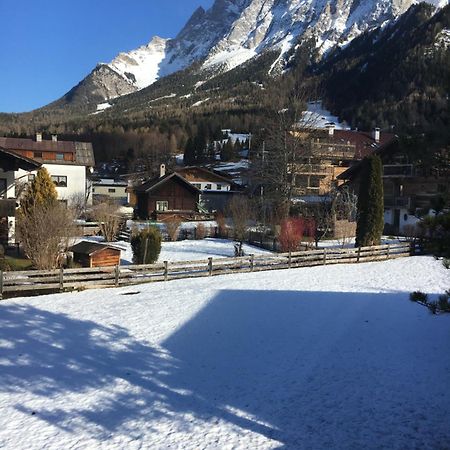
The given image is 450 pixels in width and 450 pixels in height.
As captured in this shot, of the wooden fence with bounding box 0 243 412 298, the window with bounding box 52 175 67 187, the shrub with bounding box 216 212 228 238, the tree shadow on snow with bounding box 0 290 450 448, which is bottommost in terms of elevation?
the tree shadow on snow with bounding box 0 290 450 448

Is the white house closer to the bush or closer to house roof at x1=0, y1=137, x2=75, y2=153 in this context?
the bush

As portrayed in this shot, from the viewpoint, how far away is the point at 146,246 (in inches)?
825

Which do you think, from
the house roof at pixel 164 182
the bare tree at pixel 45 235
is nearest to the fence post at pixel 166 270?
the bare tree at pixel 45 235

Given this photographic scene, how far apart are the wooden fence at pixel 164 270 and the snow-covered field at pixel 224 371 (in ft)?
3.48

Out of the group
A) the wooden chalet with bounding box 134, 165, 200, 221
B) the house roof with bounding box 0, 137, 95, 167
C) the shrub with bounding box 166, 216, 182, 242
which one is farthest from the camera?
the wooden chalet with bounding box 134, 165, 200, 221

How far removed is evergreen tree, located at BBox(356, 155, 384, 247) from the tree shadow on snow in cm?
1246

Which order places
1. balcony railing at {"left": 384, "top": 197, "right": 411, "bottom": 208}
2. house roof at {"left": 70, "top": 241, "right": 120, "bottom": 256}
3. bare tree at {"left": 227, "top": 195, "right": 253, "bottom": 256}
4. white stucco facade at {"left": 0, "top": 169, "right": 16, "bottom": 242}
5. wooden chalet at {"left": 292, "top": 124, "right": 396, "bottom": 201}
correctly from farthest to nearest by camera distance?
wooden chalet at {"left": 292, "top": 124, "right": 396, "bottom": 201} → balcony railing at {"left": 384, "top": 197, "right": 411, "bottom": 208} → bare tree at {"left": 227, "top": 195, "right": 253, "bottom": 256} → white stucco facade at {"left": 0, "top": 169, "right": 16, "bottom": 242} → house roof at {"left": 70, "top": 241, "right": 120, "bottom": 256}

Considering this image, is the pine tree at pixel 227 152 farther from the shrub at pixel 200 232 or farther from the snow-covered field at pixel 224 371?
the snow-covered field at pixel 224 371

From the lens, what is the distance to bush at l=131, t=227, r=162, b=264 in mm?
20969

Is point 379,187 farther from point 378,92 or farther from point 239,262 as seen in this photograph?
point 378,92

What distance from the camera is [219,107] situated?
550 feet

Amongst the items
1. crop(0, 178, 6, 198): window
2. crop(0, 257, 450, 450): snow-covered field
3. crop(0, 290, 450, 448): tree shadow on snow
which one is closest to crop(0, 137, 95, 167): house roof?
crop(0, 178, 6, 198): window

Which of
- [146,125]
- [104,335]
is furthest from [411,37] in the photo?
[104,335]

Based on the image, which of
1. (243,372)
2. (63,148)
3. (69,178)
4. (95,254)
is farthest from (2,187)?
(63,148)
